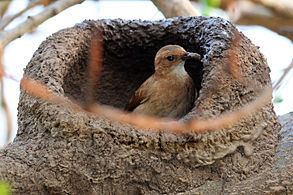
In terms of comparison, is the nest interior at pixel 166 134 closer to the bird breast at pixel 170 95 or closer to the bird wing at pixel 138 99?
the bird breast at pixel 170 95

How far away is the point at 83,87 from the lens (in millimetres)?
5312

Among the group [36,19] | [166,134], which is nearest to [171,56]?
[36,19]

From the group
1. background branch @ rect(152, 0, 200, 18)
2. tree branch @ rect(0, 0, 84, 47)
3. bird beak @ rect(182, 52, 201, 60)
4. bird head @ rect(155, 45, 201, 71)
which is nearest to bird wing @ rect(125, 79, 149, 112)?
bird head @ rect(155, 45, 201, 71)

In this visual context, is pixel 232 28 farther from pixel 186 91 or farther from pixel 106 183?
pixel 106 183

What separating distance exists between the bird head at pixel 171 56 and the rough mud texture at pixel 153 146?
1.39 feet

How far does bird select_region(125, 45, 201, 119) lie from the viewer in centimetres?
534

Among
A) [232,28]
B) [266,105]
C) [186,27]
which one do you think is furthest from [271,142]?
[186,27]

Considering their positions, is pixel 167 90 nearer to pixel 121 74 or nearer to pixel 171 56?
pixel 171 56

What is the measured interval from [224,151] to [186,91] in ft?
3.88

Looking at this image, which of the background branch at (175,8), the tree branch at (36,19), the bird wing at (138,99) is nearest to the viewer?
the tree branch at (36,19)

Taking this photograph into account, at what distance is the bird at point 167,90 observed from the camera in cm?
534

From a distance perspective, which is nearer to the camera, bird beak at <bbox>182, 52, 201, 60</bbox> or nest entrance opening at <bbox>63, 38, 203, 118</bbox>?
bird beak at <bbox>182, 52, 201, 60</bbox>

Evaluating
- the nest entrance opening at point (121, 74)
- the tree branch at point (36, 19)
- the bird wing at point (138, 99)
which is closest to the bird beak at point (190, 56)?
the nest entrance opening at point (121, 74)

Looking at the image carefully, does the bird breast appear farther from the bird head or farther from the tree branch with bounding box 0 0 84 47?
the tree branch with bounding box 0 0 84 47
